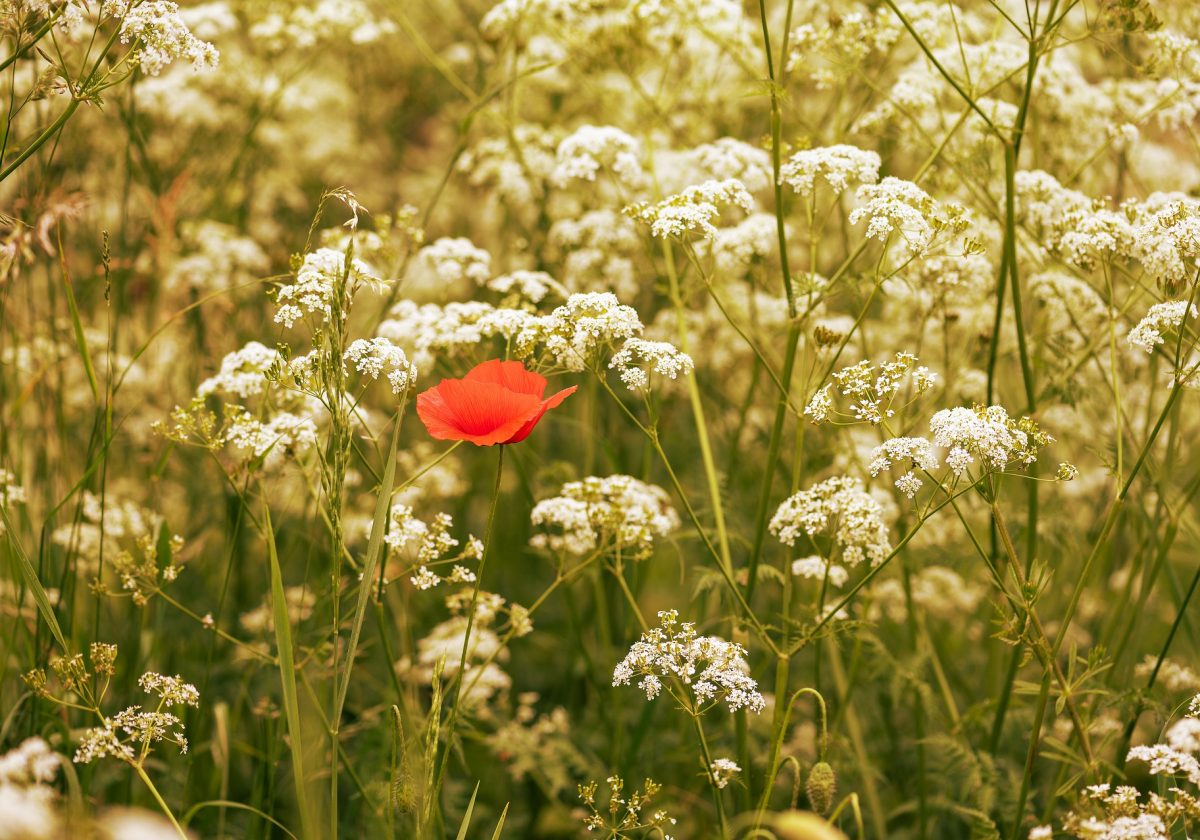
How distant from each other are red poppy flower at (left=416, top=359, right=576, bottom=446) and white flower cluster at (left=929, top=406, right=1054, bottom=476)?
34.6 inches

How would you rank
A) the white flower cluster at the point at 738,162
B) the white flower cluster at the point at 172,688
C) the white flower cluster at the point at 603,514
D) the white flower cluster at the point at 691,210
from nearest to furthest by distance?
the white flower cluster at the point at 172,688, the white flower cluster at the point at 691,210, the white flower cluster at the point at 603,514, the white flower cluster at the point at 738,162

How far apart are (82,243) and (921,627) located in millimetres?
4223

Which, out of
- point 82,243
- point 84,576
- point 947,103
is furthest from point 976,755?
point 82,243

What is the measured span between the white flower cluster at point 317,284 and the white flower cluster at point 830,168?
1.19 meters

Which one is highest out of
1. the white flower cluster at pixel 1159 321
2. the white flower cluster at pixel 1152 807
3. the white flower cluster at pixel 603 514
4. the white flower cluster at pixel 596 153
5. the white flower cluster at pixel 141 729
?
the white flower cluster at pixel 596 153

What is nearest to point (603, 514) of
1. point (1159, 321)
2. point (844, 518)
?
point (844, 518)

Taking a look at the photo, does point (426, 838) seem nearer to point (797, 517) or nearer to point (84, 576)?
point (797, 517)

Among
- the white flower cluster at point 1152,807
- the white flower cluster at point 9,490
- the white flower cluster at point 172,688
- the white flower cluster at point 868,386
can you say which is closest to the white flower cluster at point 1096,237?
the white flower cluster at point 868,386

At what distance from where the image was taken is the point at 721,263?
12.9 ft

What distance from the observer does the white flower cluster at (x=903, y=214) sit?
287 cm

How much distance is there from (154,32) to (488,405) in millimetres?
1259

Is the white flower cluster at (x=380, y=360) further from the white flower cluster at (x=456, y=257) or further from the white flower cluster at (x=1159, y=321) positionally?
the white flower cluster at (x=1159, y=321)

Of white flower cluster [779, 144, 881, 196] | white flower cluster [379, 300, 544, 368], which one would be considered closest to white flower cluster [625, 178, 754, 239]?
white flower cluster [779, 144, 881, 196]

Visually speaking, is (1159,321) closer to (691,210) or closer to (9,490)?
(691,210)
